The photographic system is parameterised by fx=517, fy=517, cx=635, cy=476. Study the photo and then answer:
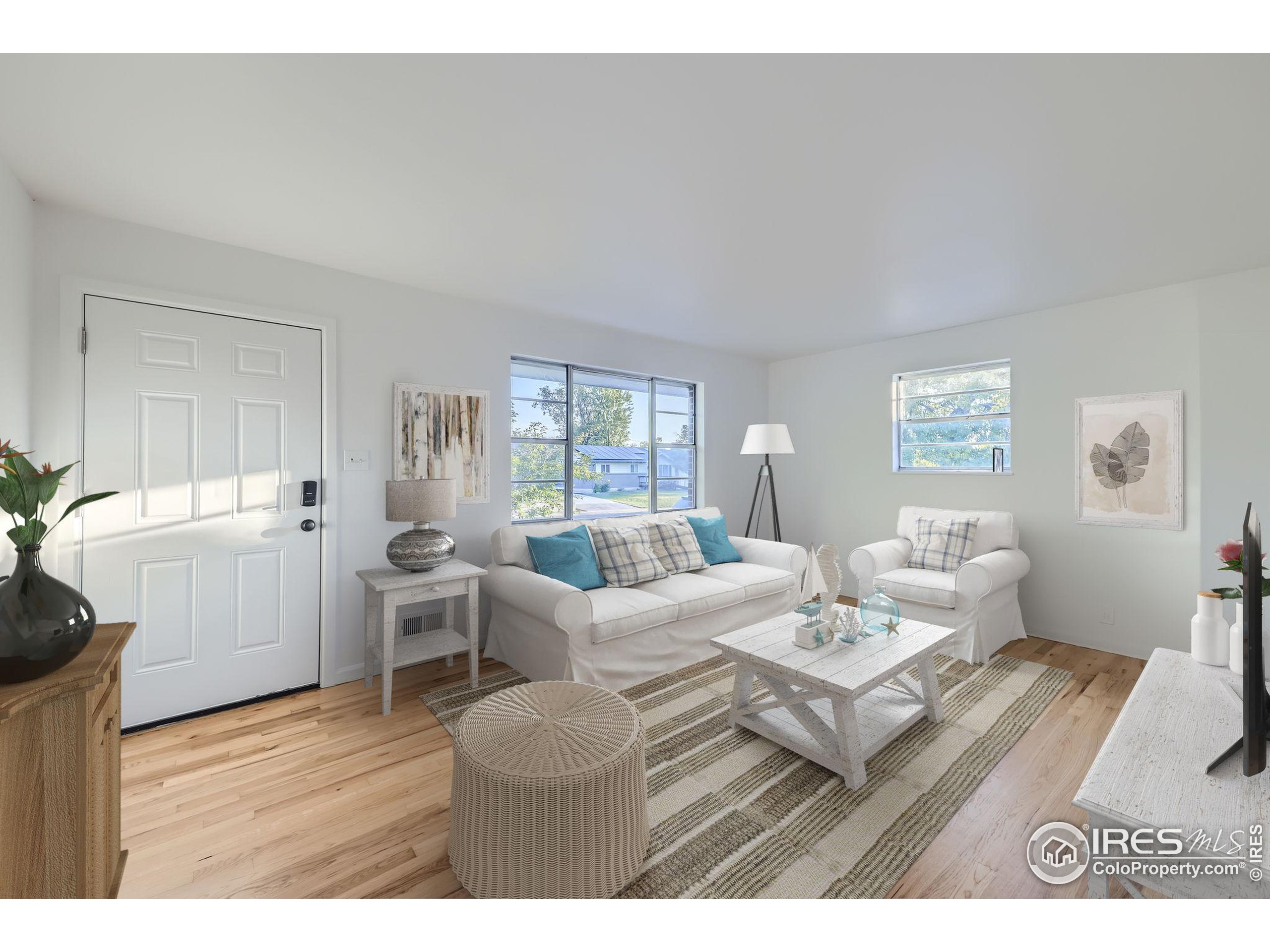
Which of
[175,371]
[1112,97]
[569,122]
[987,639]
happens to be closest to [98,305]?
[175,371]

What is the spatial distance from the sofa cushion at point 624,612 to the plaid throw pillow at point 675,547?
0.52 meters

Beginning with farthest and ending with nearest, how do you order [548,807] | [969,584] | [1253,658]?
[969,584] < [548,807] < [1253,658]

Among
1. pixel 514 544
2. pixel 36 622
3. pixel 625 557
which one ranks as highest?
pixel 36 622

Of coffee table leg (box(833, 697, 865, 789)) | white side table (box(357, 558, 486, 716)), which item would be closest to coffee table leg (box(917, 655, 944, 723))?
coffee table leg (box(833, 697, 865, 789))

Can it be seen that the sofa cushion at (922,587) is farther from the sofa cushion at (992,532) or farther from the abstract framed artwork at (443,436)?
the abstract framed artwork at (443,436)

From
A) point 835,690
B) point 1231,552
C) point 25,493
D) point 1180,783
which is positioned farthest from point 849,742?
point 25,493

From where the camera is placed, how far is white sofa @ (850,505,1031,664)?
3.18 m

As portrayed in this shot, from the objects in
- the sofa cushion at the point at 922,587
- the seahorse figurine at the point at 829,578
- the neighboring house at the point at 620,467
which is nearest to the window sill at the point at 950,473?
the sofa cushion at the point at 922,587

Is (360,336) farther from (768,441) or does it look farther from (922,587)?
(922,587)

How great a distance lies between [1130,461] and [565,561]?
144 inches

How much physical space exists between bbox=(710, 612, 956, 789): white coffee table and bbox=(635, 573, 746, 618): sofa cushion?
0.60 metres

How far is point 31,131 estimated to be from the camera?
167 cm

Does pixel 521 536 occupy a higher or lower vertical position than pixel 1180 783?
higher

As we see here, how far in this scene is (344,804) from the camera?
1.91m
